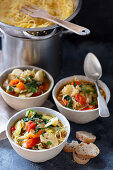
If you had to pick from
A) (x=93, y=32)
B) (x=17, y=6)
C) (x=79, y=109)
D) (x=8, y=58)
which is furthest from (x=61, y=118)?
(x=93, y=32)

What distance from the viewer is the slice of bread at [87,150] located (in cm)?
244

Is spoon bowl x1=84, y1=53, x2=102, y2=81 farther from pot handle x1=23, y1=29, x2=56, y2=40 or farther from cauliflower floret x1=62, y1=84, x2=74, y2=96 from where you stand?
pot handle x1=23, y1=29, x2=56, y2=40

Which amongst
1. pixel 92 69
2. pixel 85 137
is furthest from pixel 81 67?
pixel 85 137

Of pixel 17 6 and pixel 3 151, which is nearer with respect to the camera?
pixel 3 151

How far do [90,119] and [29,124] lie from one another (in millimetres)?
594

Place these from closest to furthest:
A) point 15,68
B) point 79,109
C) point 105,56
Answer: point 79,109
point 15,68
point 105,56

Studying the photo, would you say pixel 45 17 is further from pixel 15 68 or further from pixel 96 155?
pixel 96 155

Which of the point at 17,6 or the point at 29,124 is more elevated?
the point at 17,6

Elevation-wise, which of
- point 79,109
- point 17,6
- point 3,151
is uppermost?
point 17,6

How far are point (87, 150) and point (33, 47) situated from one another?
1097 millimetres

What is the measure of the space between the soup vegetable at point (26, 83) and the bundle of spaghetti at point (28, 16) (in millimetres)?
428

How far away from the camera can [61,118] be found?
8.26ft

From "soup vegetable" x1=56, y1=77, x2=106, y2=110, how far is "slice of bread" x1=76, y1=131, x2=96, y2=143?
210 millimetres

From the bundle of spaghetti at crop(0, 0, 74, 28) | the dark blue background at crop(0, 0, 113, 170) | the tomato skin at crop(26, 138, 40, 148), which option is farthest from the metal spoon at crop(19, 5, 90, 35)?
the tomato skin at crop(26, 138, 40, 148)
